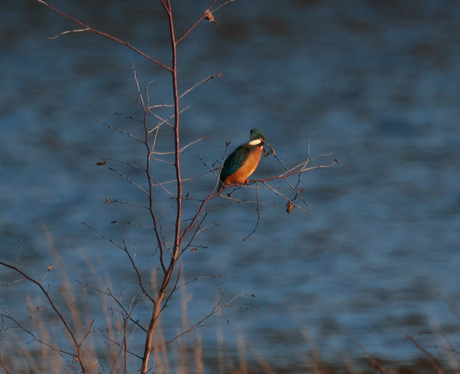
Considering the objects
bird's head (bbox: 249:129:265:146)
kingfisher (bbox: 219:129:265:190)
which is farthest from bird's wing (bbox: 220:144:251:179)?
bird's head (bbox: 249:129:265:146)

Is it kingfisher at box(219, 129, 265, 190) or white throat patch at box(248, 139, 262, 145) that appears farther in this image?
kingfisher at box(219, 129, 265, 190)

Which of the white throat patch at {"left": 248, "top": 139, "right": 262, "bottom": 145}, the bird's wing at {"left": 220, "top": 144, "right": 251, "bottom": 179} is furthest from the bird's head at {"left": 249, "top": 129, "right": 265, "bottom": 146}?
the bird's wing at {"left": 220, "top": 144, "right": 251, "bottom": 179}

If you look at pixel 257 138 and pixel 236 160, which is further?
pixel 236 160

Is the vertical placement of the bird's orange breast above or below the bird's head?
below

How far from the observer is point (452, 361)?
2.40 metres

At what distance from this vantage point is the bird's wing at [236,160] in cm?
376

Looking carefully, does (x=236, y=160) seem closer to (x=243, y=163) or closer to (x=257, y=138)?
(x=243, y=163)

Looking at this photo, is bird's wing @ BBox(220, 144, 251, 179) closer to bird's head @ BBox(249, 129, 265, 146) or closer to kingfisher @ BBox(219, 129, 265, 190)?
kingfisher @ BBox(219, 129, 265, 190)

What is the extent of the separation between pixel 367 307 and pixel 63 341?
8.77 feet

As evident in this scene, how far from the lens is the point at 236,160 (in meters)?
3.79

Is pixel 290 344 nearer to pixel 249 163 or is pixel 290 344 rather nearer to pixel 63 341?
pixel 63 341

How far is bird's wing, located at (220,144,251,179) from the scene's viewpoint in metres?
3.76

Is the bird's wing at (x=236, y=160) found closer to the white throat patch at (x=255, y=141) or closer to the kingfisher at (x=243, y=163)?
the kingfisher at (x=243, y=163)

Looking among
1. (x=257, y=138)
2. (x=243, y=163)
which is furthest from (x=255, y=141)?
(x=243, y=163)
